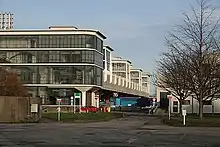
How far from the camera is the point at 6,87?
189 feet

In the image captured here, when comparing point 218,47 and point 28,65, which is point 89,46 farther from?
point 218,47

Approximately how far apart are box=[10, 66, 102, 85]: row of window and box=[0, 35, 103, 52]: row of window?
14.9ft

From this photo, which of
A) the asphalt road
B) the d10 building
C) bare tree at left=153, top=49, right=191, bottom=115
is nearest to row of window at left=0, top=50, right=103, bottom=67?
the d10 building

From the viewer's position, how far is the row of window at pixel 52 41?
96.9 m

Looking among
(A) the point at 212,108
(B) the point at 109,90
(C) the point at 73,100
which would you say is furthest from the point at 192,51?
(B) the point at 109,90

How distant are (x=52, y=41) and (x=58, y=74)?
693 centimetres

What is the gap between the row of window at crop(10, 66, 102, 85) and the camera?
95.2 metres

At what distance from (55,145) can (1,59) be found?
7702cm

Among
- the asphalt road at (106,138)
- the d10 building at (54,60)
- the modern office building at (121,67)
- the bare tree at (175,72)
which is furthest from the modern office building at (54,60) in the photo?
the modern office building at (121,67)

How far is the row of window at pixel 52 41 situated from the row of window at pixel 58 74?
14.9 feet

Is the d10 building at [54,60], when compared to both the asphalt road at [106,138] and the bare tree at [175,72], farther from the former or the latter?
the asphalt road at [106,138]

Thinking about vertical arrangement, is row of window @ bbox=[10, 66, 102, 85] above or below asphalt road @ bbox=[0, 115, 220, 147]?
above

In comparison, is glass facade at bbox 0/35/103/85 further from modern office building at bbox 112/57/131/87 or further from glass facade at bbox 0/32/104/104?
modern office building at bbox 112/57/131/87

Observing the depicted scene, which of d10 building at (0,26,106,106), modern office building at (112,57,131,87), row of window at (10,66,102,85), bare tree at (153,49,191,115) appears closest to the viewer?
bare tree at (153,49,191,115)
